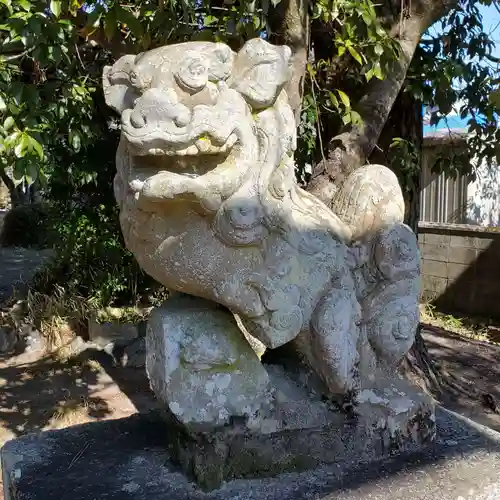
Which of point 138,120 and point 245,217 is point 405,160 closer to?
point 245,217

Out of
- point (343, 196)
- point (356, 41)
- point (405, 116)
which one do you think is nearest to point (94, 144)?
point (405, 116)

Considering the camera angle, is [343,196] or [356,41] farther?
[356,41]

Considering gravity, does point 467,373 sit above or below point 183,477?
below

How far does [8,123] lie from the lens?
200cm

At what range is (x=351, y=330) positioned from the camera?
1659 mm

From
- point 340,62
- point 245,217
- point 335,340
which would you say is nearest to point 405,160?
point 340,62

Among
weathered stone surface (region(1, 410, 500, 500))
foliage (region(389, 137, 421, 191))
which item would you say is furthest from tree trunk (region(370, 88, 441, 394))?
weathered stone surface (region(1, 410, 500, 500))

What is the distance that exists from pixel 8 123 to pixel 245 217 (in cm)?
98

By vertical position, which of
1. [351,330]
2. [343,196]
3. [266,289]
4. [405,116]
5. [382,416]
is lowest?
[382,416]

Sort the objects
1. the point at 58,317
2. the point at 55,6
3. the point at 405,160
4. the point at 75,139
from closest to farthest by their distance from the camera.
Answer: the point at 55,6 → the point at 75,139 → the point at 405,160 → the point at 58,317

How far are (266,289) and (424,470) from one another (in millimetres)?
654

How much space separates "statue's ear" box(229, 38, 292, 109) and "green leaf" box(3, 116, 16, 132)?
2.88 ft

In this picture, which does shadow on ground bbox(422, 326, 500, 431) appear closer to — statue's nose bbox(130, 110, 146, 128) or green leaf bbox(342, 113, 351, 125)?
green leaf bbox(342, 113, 351, 125)

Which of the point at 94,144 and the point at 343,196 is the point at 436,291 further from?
the point at 343,196
